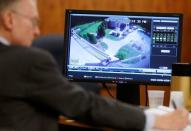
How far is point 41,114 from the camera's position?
1526 millimetres

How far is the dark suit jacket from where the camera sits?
1446mm

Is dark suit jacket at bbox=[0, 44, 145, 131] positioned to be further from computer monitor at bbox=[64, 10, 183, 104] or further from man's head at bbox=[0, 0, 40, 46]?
computer monitor at bbox=[64, 10, 183, 104]

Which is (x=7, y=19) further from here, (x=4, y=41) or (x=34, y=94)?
(x=34, y=94)

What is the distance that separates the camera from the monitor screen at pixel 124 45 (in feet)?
7.80

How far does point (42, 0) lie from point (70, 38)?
681 mm

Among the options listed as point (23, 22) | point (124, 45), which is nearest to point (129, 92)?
point (124, 45)

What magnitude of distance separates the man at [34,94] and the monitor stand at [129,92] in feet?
2.74

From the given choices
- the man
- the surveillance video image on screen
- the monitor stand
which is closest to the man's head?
the man

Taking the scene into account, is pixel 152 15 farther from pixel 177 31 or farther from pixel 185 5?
pixel 185 5

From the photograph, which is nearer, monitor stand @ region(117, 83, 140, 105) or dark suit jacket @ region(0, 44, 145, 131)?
dark suit jacket @ region(0, 44, 145, 131)

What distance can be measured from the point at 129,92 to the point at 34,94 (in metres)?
1.06

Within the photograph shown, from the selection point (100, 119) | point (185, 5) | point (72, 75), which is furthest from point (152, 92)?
point (100, 119)

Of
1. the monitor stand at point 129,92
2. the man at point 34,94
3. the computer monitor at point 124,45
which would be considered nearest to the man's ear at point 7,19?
the man at point 34,94

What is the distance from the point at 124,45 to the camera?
2.39 metres
